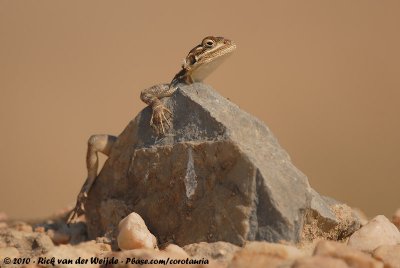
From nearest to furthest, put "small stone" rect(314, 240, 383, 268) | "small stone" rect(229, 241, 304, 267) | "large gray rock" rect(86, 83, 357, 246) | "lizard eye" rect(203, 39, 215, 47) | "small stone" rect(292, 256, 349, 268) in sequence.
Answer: "small stone" rect(292, 256, 349, 268) < "small stone" rect(314, 240, 383, 268) < "small stone" rect(229, 241, 304, 267) < "large gray rock" rect(86, 83, 357, 246) < "lizard eye" rect(203, 39, 215, 47)

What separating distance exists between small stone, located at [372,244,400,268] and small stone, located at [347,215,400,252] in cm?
34

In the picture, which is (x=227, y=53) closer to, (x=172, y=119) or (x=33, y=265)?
(x=172, y=119)

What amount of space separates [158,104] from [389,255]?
2.58m

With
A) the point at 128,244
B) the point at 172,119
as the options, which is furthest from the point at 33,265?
the point at 172,119

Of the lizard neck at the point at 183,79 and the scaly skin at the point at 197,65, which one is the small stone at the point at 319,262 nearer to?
the scaly skin at the point at 197,65

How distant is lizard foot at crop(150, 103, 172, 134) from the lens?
5043 millimetres

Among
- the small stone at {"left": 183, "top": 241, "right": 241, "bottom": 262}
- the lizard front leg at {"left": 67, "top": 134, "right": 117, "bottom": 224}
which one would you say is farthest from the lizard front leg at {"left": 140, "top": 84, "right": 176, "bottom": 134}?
the small stone at {"left": 183, "top": 241, "right": 241, "bottom": 262}

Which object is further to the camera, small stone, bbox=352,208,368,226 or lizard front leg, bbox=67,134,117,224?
lizard front leg, bbox=67,134,117,224

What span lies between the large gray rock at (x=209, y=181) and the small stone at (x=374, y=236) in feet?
1.06

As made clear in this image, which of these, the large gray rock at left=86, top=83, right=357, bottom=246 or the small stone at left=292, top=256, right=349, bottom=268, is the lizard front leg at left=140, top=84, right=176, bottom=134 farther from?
the small stone at left=292, top=256, right=349, bottom=268

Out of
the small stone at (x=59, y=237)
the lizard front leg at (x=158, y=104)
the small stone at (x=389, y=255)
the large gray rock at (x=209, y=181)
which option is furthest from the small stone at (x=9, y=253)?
the small stone at (x=389, y=255)

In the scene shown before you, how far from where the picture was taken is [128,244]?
4.34m

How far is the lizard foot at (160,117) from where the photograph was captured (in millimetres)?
5043

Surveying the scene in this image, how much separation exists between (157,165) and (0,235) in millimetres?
1817
